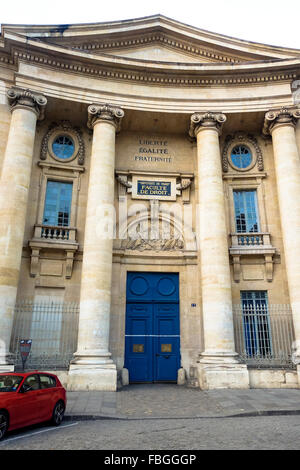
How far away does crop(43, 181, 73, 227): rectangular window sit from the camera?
15570mm

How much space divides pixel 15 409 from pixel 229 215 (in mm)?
12261

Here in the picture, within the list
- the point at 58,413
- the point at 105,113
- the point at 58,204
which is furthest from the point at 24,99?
the point at 58,413

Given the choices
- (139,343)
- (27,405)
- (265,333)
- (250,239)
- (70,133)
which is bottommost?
(27,405)

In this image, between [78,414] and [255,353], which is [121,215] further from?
[78,414]

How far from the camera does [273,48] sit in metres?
16.6

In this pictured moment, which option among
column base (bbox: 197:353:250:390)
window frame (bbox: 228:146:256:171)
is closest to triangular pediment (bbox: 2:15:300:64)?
window frame (bbox: 228:146:256:171)

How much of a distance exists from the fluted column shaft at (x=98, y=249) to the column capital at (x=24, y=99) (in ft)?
7.16

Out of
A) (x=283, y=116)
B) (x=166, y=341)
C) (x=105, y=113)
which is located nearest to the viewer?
(x=166, y=341)

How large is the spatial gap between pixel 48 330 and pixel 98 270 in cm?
314

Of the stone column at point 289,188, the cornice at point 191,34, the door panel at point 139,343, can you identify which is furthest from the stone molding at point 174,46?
the door panel at point 139,343

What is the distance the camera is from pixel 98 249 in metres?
13.6

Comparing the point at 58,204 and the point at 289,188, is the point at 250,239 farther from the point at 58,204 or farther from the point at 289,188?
the point at 58,204

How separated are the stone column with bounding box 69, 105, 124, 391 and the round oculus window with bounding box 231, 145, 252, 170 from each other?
5895 mm

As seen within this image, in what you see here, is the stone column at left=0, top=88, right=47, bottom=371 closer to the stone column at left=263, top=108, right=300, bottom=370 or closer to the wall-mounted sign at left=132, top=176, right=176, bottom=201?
the wall-mounted sign at left=132, top=176, right=176, bottom=201
